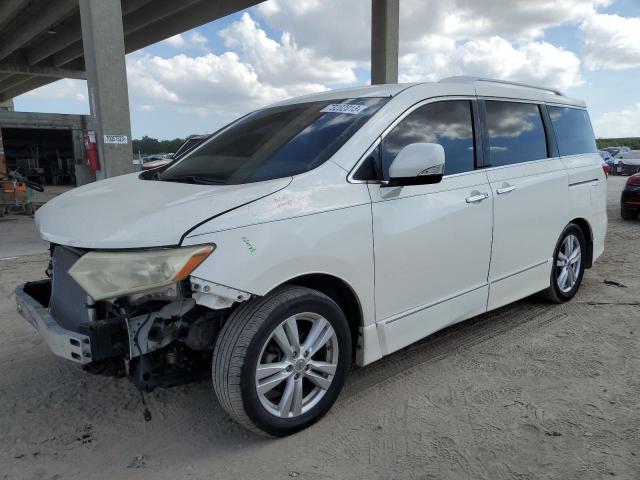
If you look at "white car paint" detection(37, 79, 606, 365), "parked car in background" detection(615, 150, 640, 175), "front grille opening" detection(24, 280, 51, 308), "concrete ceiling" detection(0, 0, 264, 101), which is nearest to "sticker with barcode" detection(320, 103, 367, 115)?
"white car paint" detection(37, 79, 606, 365)


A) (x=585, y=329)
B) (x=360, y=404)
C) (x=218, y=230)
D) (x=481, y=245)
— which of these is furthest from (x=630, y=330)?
(x=218, y=230)

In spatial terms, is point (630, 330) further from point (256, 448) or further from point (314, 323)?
point (256, 448)

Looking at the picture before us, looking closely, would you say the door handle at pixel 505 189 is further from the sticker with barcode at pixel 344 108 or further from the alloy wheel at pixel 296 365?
the alloy wheel at pixel 296 365

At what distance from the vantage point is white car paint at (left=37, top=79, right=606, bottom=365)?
Result: 2.37 metres

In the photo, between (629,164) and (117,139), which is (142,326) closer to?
(117,139)

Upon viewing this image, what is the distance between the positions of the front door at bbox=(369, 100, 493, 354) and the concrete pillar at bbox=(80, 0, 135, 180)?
7425 mm

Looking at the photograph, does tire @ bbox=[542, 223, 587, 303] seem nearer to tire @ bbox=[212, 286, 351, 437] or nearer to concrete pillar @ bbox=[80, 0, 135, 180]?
tire @ bbox=[212, 286, 351, 437]

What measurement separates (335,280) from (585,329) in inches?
100

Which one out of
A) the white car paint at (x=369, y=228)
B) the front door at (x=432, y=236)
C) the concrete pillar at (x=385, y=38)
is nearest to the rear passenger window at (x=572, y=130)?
the white car paint at (x=369, y=228)

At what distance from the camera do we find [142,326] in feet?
7.95

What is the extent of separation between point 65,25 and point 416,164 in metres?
24.3

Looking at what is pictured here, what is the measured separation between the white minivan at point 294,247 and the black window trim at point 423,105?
1 cm

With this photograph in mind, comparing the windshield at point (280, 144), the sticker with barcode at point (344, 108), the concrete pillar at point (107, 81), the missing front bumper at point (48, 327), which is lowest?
the missing front bumper at point (48, 327)

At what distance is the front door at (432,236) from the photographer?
9.63ft
